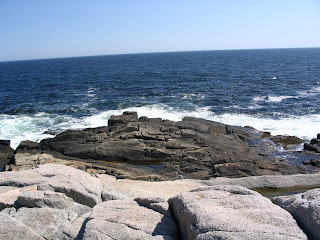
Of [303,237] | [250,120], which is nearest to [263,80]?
[250,120]

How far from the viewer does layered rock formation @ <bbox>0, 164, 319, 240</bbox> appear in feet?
23.0

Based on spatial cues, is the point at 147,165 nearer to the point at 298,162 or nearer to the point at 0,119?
the point at 298,162

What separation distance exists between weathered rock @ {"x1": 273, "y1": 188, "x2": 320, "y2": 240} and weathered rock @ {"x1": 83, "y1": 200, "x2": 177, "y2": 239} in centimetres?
346

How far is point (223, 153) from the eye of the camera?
22828 millimetres

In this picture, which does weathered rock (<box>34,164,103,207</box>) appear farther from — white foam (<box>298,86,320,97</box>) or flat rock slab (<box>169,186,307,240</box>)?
white foam (<box>298,86,320,97</box>)

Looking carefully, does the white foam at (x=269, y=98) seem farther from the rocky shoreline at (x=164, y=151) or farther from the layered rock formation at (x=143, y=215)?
Answer: the layered rock formation at (x=143, y=215)

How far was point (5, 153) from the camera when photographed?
2484cm

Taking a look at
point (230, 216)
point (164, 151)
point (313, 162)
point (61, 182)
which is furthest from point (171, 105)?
point (230, 216)

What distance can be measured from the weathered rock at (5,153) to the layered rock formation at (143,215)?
13.4 meters

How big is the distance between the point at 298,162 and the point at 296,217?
17.5 meters

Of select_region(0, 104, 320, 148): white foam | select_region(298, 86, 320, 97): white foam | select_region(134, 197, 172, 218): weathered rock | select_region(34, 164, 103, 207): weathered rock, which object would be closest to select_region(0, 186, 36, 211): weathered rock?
select_region(34, 164, 103, 207): weathered rock

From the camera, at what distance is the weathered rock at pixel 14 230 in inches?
318

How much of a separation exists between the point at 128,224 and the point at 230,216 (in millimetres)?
3006

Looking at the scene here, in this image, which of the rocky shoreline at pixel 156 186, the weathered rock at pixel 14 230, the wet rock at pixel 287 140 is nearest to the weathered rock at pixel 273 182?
the rocky shoreline at pixel 156 186
